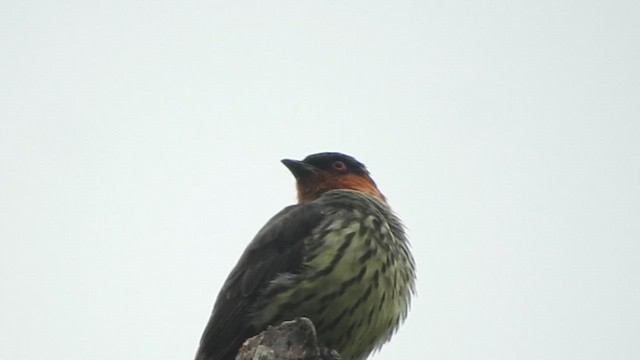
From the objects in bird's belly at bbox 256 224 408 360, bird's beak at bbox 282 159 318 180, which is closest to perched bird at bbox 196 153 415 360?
bird's belly at bbox 256 224 408 360

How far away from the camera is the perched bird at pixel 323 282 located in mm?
6242

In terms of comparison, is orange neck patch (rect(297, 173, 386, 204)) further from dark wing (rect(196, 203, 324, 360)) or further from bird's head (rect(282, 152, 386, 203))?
dark wing (rect(196, 203, 324, 360))

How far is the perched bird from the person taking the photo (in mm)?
6242

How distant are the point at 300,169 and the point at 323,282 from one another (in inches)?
97.5

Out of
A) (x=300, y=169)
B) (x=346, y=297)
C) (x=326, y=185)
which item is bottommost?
(x=346, y=297)

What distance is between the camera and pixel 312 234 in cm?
684

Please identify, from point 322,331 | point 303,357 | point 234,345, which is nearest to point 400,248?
point 322,331

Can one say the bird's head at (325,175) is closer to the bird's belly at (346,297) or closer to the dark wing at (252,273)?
the dark wing at (252,273)

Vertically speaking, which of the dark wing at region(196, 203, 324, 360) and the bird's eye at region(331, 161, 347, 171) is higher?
the bird's eye at region(331, 161, 347, 171)

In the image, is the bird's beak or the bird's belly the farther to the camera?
the bird's beak

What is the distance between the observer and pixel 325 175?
863 centimetres

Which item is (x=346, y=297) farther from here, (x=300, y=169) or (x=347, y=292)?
(x=300, y=169)

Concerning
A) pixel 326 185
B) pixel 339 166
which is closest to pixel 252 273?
pixel 326 185

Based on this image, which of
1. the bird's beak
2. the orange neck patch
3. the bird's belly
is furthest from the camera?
the bird's beak
